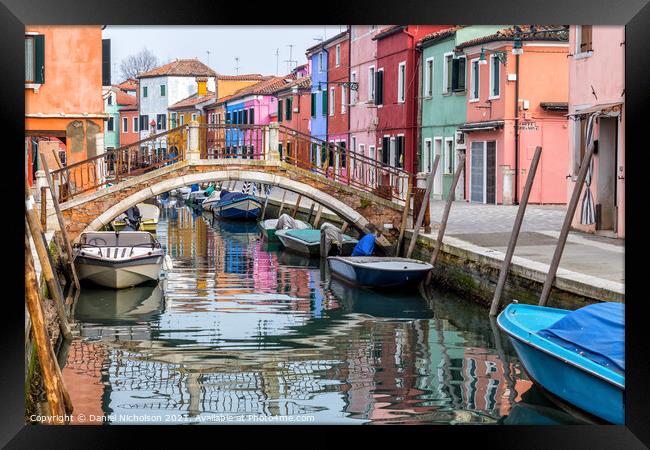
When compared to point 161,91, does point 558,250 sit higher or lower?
lower

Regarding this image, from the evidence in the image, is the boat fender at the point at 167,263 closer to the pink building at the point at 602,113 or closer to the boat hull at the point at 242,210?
the pink building at the point at 602,113

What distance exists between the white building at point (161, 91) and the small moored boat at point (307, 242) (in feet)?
77.9

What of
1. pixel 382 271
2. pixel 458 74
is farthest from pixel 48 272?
pixel 458 74

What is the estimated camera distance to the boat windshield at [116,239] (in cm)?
1214

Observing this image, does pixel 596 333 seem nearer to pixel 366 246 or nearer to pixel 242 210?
pixel 366 246

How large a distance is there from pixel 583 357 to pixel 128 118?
3724 centimetres

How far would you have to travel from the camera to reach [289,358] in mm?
7766

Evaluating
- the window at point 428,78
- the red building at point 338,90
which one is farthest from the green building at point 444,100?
the red building at point 338,90

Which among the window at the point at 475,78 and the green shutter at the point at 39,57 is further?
the window at the point at 475,78

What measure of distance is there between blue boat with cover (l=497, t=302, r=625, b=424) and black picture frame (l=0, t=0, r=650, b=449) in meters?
1.65

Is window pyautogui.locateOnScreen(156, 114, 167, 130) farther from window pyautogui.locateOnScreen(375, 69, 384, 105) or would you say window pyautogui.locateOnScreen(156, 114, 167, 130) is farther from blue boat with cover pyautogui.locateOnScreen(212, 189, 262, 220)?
window pyautogui.locateOnScreen(375, 69, 384, 105)

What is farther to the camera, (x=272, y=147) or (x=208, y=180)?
(x=272, y=147)

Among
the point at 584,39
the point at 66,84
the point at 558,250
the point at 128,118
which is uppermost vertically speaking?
the point at 128,118
